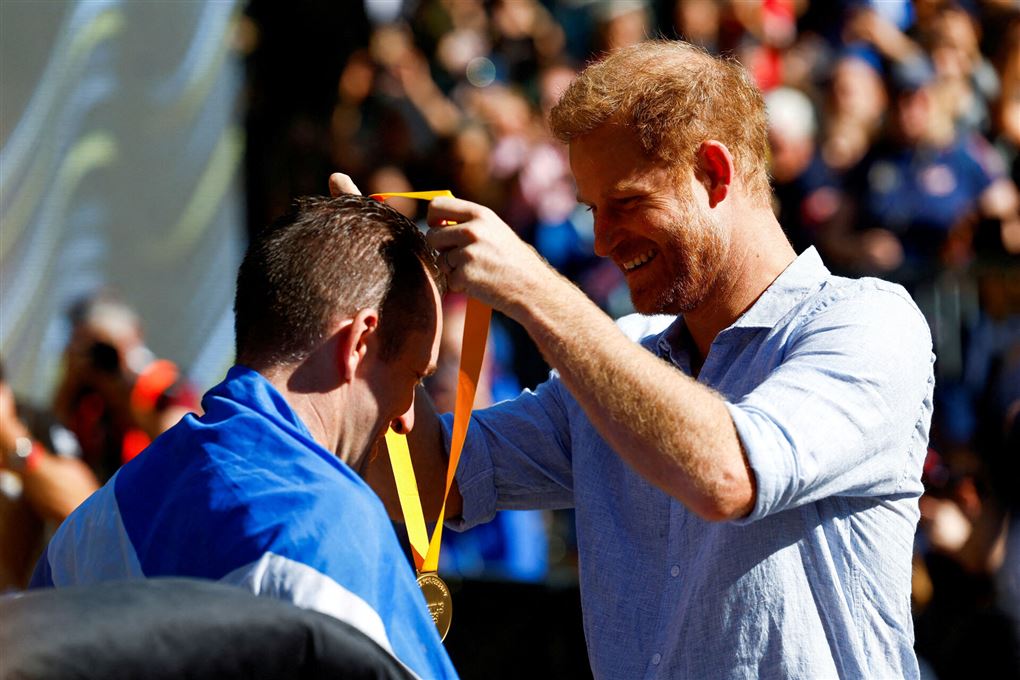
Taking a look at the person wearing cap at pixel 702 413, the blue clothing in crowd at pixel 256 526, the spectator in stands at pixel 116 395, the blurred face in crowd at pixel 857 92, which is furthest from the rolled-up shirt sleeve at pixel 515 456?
the blurred face in crowd at pixel 857 92

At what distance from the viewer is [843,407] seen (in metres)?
2.38

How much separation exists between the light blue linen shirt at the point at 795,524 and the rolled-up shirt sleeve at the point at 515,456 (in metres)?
0.26

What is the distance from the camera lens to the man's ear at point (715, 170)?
9.24 feet

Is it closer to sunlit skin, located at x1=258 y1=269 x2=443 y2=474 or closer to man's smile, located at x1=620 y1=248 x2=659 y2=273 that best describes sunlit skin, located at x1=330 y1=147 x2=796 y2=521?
sunlit skin, located at x1=258 y1=269 x2=443 y2=474

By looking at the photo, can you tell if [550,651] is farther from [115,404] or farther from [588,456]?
[588,456]

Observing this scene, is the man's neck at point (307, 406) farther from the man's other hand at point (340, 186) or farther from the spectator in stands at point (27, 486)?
the spectator in stands at point (27, 486)

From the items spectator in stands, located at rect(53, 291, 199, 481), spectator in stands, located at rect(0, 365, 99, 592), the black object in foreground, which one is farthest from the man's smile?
spectator in stands, located at rect(53, 291, 199, 481)

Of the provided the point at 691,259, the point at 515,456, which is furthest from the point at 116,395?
the point at 691,259

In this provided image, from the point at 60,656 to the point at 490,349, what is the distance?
15.6 ft

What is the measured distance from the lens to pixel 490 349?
6094mm

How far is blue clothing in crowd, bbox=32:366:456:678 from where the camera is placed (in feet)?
6.17

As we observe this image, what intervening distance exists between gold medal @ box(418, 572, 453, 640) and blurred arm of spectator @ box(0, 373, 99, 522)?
2.38 metres

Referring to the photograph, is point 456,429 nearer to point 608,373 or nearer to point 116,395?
→ point 608,373

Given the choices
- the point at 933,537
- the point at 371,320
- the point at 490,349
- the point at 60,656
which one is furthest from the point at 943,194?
the point at 60,656
